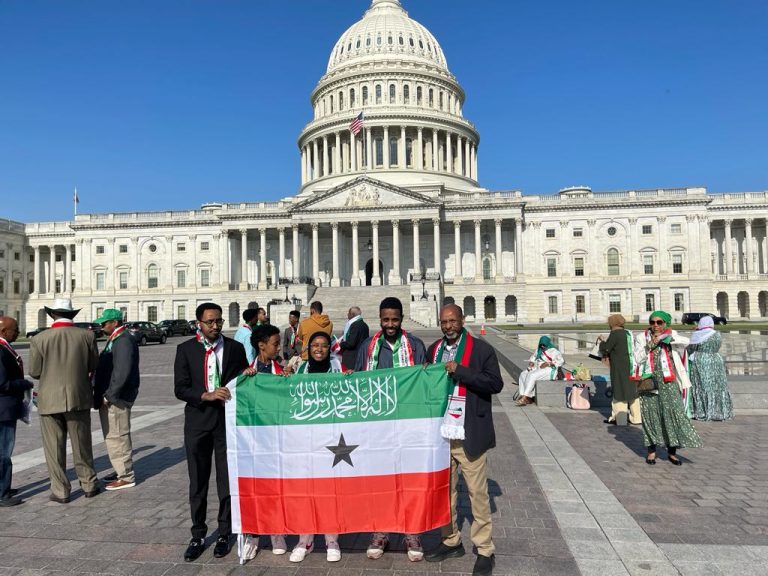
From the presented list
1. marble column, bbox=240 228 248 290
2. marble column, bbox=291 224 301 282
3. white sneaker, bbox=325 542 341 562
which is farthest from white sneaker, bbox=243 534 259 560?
marble column, bbox=240 228 248 290

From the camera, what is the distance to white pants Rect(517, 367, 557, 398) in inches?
542

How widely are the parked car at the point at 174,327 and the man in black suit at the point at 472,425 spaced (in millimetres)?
46165

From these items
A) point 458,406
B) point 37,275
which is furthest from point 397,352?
point 37,275

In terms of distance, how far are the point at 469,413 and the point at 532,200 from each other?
66.2 m

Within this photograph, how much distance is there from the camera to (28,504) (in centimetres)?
728

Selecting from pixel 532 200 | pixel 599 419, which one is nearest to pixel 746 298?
pixel 532 200

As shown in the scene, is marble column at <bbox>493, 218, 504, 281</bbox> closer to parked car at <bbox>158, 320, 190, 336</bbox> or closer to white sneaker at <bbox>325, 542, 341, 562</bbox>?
parked car at <bbox>158, 320, 190, 336</bbox>

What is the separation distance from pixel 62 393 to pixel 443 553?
17.2ft

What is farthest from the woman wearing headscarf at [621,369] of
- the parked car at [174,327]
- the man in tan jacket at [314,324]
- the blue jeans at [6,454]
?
the parked car at [174,327]

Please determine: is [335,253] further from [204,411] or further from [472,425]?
[472,425]

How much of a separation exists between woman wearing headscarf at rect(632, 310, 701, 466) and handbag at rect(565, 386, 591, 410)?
4180mm

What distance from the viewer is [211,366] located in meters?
5.90

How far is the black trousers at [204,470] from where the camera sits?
5707 millimetres

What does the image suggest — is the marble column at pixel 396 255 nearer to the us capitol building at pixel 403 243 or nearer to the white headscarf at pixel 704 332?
the us capitol building at pixel 403 243
